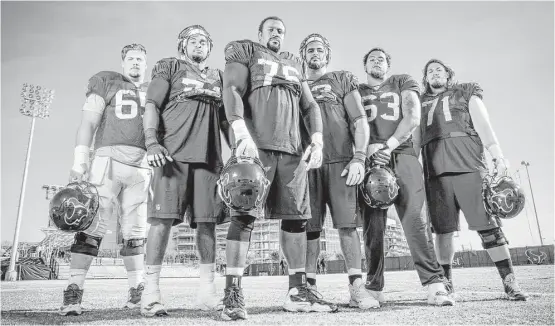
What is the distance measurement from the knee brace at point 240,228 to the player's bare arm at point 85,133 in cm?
190

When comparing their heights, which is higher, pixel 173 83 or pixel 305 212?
pixel 173 83

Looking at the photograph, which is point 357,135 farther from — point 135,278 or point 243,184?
point 135,278

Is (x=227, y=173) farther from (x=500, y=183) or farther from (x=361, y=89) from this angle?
(x=500, y=183)

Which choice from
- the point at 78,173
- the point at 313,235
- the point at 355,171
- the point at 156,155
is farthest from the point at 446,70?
the point at 78,173

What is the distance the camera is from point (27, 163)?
1068 inches

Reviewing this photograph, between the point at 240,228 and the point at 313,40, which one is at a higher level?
the point at 313,40

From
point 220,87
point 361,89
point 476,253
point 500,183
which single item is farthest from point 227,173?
point 476,253

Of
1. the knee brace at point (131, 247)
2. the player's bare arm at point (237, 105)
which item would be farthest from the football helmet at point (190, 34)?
the knee brace at point (131, 247)

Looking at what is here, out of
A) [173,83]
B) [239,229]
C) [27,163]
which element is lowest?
[239,229]

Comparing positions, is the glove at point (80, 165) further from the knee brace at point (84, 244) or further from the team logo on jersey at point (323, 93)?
the team logo on jersey at point (323, 93)

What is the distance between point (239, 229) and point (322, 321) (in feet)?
3.12

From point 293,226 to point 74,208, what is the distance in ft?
6.55

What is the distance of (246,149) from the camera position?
317cm

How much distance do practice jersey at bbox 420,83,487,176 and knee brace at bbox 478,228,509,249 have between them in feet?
2.34
